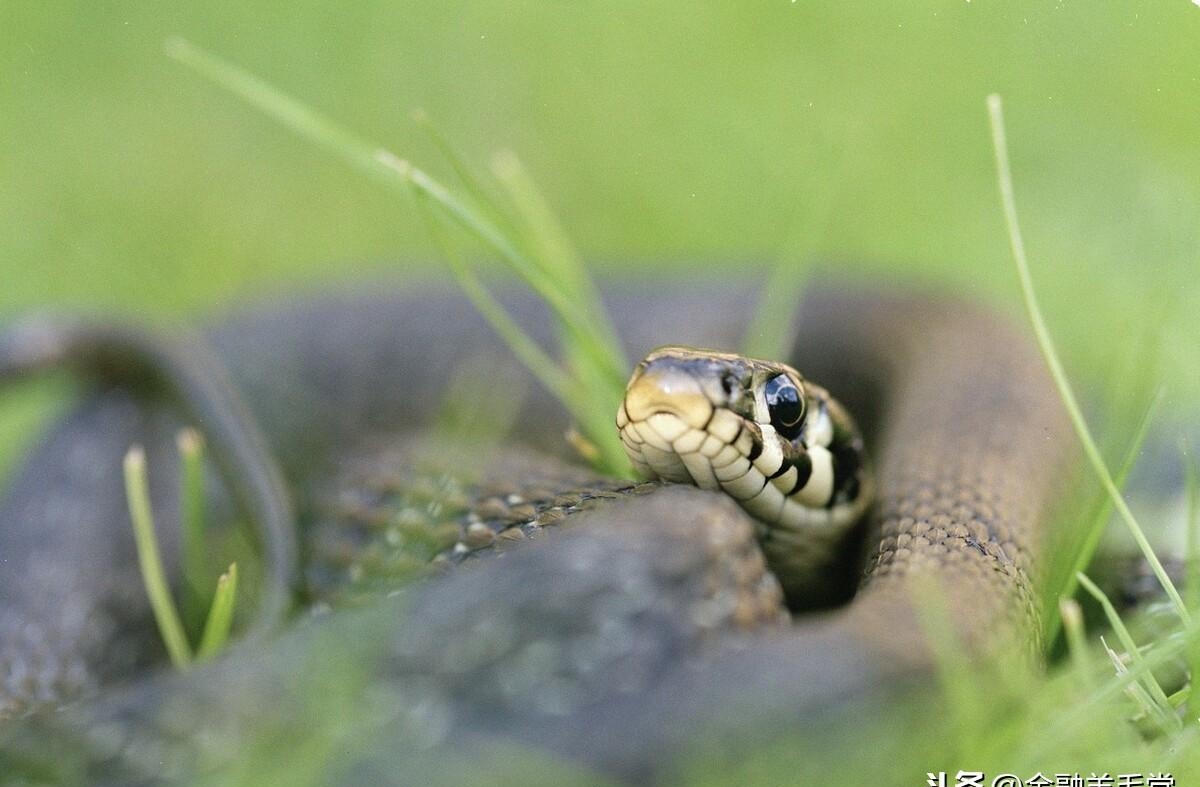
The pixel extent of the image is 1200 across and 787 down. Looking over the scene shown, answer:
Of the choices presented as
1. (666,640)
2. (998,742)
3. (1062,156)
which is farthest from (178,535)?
(1062,156)

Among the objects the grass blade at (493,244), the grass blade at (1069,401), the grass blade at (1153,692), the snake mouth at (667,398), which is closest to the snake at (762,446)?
the snake mouth at (667,398)

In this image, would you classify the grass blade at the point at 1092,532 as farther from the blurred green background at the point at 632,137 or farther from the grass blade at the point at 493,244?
the blurred green background at the point at 632,137

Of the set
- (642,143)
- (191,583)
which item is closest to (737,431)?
(191,583)

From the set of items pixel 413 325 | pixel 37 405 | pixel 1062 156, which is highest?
pixel 1062 156

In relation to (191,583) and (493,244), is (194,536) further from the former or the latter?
(493,244)

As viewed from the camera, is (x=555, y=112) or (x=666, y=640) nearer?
(x=666, y=640)

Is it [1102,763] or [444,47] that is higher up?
[444,47]

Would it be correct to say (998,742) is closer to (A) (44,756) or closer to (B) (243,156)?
(A) (44,756)
